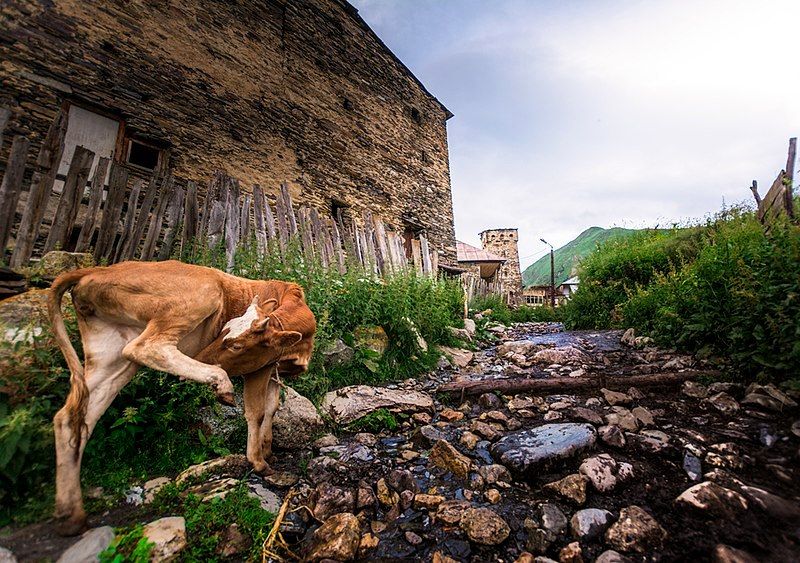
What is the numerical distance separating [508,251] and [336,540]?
31.3 m

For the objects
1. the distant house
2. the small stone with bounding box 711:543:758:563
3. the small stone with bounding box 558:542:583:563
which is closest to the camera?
the small stone with bounding box 711:543:758:563

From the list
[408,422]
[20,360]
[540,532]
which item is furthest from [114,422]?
[540,532]

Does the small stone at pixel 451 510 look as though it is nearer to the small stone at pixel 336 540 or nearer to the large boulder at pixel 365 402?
the small stone at pixel 336 540

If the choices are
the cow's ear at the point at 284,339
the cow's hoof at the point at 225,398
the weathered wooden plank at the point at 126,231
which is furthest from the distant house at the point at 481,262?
the cow's hoof at the point at 225,398

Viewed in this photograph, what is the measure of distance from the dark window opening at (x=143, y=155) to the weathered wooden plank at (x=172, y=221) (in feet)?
19.2

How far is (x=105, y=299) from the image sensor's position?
5.73 ft

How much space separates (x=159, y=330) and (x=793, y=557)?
2924mm

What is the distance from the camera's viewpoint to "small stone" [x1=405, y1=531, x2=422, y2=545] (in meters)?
1.60

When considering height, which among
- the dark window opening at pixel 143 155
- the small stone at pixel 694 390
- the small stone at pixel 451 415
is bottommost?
the small stone at pixel 451 415

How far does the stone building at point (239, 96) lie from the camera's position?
7160 mm

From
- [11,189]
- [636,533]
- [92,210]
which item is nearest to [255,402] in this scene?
[636,533]

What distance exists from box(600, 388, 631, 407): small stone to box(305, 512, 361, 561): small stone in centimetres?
256

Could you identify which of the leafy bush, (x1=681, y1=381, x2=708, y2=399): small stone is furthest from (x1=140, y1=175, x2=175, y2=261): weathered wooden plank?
the leafy bush

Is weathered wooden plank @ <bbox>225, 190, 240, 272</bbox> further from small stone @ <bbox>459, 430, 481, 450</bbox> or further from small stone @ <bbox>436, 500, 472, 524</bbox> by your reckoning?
small stone @ <bbox>436, 500, 472, 524</bbox>
